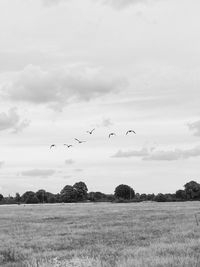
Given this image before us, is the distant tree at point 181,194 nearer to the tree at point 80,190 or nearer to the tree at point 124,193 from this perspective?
the tree at point 124,193

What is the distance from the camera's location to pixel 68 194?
193m

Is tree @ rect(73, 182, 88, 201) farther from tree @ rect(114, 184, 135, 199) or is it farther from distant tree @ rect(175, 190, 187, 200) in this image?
distant tree @ rect(175, 190, 187, 200)

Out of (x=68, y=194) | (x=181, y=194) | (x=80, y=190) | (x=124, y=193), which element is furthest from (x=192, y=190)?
(x=68, y=194)

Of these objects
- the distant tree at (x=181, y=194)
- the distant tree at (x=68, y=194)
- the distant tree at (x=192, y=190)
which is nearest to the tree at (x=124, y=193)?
the distant tree at (x=68, y=194)

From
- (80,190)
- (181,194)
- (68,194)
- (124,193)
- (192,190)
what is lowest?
(181,194)

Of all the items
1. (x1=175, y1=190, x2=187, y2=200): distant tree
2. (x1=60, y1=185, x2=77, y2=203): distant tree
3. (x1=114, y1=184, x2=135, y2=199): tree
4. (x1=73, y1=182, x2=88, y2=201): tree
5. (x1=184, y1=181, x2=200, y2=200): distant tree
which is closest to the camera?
(x1=184, y1=181, x2=200, y2=200): distant tree

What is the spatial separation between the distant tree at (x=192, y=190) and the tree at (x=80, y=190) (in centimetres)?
3746

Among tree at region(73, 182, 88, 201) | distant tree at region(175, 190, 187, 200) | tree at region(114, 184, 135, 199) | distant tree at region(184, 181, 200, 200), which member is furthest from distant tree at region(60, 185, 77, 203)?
distant tree at region(184, 181, 200, 200)

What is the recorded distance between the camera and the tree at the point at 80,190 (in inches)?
7658

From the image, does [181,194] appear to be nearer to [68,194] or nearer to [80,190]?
[80,190]

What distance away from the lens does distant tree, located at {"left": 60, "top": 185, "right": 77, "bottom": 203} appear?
192250mm

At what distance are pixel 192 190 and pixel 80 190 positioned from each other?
41152 mm

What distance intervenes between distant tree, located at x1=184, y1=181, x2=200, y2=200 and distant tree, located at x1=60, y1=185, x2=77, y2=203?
4039 centimetres

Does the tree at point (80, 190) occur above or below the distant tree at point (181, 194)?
above
